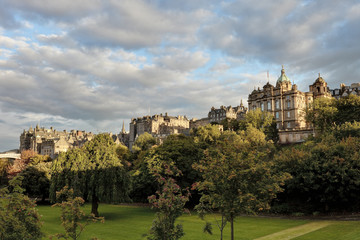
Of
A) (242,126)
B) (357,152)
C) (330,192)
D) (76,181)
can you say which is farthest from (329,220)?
(242,126)

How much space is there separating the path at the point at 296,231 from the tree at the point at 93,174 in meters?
18.4

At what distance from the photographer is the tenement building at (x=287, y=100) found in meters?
98.2

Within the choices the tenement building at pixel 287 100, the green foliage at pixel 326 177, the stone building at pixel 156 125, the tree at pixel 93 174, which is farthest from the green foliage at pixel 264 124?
the stone building at pixel 156 125

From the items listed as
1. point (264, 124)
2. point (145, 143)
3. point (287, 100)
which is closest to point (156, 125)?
point (145, 143)

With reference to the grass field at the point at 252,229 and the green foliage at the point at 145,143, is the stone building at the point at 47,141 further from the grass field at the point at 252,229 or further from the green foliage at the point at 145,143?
the grass field at the point at 252,229

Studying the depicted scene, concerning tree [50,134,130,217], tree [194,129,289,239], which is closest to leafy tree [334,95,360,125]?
tree [50,134,130,217]

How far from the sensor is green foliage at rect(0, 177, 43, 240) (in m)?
12.8

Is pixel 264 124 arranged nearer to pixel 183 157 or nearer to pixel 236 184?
pixel 183 157

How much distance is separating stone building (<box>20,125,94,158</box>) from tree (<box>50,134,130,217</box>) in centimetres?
13643

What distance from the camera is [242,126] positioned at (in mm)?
89062

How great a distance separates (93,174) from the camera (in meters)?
36.1

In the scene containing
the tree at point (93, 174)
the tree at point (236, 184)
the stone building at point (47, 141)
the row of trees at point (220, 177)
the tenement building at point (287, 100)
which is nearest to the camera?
the row of trees at point (220, 177)

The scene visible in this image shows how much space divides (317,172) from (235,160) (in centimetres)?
2197

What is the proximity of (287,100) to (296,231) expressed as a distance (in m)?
77.9
